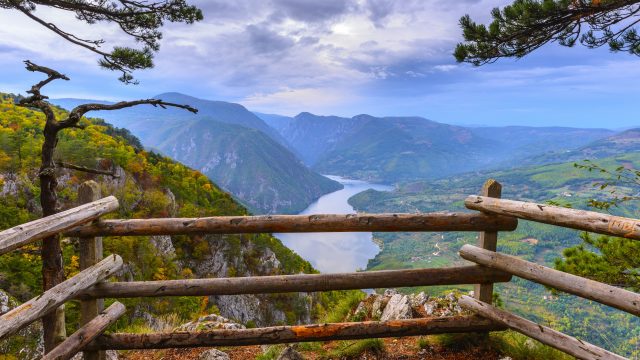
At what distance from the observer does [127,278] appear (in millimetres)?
32031

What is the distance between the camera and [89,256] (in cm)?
443

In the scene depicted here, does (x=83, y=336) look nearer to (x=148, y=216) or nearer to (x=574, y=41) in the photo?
(x=574, y=41)

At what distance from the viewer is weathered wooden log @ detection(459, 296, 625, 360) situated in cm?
359

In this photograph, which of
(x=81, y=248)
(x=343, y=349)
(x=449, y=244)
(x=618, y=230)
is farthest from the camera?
(x=449, y=244)

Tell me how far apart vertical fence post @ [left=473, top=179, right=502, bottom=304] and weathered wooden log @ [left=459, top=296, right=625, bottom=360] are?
14 centimetres

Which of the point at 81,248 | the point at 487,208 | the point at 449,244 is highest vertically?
the point at 487,208

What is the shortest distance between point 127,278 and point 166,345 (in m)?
31.8

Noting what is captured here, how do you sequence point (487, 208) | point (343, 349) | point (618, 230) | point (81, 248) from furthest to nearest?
point (343, 349) → point (487, 208) → point (81, 248) → point (618, 230)

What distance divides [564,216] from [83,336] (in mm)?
5257

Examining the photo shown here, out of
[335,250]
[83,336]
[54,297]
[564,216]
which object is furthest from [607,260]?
[335,250]

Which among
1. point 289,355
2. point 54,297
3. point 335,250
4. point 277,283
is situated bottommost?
point 335,250

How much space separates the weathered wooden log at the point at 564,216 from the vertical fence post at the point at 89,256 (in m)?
4.73

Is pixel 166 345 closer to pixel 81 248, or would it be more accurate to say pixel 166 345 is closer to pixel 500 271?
pixel 81 248

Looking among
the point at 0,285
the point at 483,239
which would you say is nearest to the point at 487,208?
the point at 483,239
